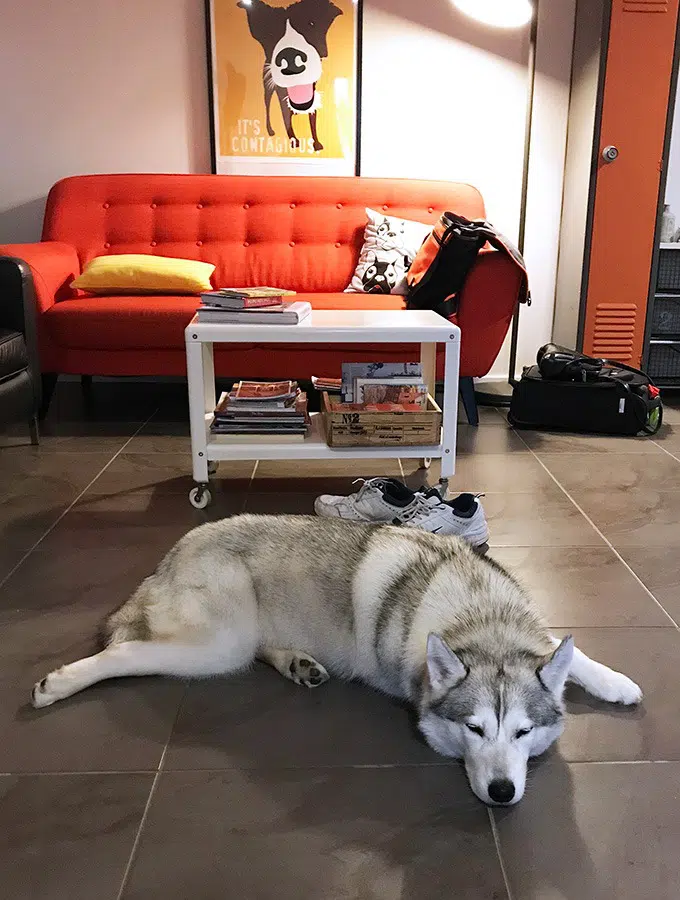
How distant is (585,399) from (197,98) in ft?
8.55

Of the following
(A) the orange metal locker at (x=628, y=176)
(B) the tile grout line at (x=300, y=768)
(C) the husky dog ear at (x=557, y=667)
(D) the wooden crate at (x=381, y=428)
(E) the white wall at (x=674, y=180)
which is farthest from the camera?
(E) the white wall at (x=674, y=180)

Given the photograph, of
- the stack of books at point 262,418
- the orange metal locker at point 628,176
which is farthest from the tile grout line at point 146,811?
the orange metal locker at point 628,176

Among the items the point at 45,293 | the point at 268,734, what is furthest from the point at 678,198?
the point at 268,734

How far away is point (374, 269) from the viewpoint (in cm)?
397

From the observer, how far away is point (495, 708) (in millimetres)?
1228

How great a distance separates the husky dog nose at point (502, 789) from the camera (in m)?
1.21

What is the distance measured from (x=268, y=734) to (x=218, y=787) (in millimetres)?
164

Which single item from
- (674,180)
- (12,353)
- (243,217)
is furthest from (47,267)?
(674,180)

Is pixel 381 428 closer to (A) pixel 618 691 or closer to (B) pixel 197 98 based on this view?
(A) pixel 618 691

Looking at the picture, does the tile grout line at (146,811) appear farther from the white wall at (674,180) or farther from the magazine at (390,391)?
the white wall at (674,180)

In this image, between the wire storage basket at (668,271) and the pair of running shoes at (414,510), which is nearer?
the pair of running shoes at (414,510)

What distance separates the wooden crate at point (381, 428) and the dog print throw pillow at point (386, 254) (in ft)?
4.90

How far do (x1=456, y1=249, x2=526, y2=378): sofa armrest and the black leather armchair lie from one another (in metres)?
1.78

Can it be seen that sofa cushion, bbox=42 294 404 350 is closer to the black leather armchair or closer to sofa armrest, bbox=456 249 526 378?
the black leather armchair
